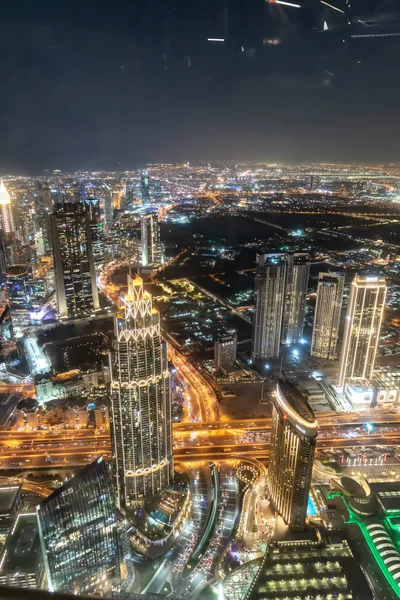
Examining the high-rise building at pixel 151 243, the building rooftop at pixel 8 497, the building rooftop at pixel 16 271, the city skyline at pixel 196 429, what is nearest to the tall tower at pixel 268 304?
the city skyline at pixel 196 429

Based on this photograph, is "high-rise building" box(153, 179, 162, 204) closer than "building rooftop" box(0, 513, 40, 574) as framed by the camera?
No

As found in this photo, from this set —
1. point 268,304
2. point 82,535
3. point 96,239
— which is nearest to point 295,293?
point 268,304

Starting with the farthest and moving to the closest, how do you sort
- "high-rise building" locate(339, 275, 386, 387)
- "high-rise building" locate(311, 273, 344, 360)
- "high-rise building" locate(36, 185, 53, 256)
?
"high-rise building" locate(36, 185, 53, 256) → "high-rise building" locate(311, 273, 344, 360) → "high-rise building" locate(339, 275, 386, 387)

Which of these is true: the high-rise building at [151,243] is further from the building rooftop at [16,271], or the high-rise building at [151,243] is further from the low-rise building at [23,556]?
the low-rise building at [23,556]

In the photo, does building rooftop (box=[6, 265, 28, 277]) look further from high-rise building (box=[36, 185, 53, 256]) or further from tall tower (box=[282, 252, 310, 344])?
tall tower (box=[282, 252, 310, 344])

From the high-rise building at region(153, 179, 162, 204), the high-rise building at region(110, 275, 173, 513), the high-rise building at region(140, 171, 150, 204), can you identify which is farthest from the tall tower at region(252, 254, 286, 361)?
the high-rise building at region(153, 179, 162, 204)

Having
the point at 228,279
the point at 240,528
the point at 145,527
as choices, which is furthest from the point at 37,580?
the point at 228,279

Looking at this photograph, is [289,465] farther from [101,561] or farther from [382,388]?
[382,388]
